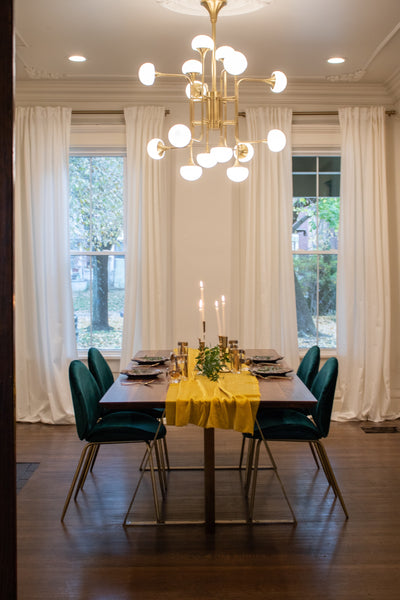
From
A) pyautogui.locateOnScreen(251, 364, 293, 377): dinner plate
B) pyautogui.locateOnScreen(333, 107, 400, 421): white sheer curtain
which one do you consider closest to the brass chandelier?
pyautogui.locateOnScreen(251, 364, 293, 377): dinner plate

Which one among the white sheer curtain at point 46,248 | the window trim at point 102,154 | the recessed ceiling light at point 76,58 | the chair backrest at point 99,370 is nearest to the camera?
the chair backrest at point 99,370

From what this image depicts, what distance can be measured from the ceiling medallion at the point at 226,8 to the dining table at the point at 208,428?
2.24 meters

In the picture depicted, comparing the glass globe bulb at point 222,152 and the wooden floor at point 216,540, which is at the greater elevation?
the glass globe bulb at point 222,152

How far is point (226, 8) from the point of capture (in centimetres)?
371

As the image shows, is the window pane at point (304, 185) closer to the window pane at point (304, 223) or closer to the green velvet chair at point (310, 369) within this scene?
the window pane at point (304, 223)

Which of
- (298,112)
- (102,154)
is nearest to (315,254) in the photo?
(298,112)

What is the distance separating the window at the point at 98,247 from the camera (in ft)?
18.4

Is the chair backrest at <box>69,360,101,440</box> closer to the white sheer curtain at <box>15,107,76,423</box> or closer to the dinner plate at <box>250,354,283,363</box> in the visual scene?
the dinner plate at <box>250,354,283,363</box>

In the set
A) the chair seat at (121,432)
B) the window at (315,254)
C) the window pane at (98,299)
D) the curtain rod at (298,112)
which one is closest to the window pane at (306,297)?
the window at (315,254)

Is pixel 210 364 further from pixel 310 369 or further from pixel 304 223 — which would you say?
pixel 304 223

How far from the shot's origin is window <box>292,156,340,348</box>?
5676 millimetres

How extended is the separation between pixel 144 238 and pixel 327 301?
72.0 inches

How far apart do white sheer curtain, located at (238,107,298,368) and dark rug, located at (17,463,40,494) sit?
6.91 ft

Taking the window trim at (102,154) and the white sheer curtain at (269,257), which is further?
the window trim at (102,154)
